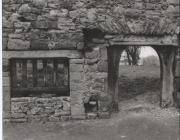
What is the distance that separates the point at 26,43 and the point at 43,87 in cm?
107

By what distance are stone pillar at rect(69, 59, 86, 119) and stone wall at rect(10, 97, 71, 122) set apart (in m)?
0.14

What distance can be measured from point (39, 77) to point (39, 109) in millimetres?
738

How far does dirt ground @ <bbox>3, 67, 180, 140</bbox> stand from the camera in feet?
20.0

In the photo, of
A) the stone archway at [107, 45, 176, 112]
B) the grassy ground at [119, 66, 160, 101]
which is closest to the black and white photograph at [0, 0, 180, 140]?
the stone archway at [107, 45, 176, 112]

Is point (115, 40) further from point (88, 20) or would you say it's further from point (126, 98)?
point (126, 98)

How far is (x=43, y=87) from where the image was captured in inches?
288

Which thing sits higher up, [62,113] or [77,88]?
[77,88]

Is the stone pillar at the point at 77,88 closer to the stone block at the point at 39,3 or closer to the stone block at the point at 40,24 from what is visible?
the stone block at the point at 40,24

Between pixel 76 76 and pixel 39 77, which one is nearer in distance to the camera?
pixel 76 76

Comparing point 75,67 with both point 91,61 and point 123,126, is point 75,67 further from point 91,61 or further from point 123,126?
point 123,126

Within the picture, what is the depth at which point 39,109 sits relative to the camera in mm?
7191

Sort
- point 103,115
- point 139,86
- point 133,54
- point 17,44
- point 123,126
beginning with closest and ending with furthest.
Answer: point 123,126, point 17,44, point 103,115, point 139,86, point 133,54

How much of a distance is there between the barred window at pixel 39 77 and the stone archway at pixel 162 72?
1.12 metres

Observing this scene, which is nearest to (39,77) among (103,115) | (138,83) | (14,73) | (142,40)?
(14,73)
